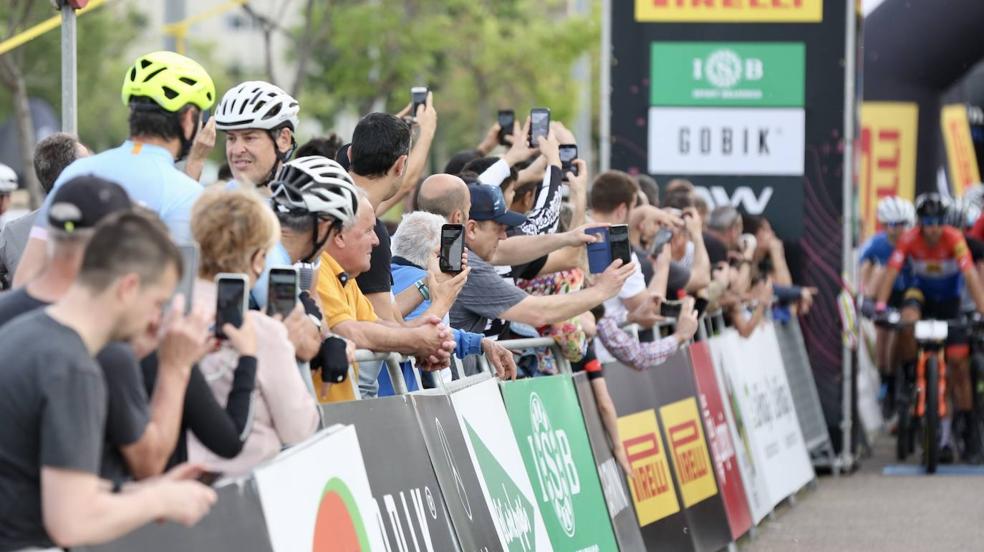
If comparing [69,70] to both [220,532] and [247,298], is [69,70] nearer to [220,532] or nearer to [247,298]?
[247,298]

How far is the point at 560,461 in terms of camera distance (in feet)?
27.0

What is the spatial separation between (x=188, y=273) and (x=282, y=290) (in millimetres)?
636

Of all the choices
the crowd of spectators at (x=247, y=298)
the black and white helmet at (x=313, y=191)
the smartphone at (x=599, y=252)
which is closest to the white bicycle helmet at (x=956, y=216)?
the crowd of spectators at (x=247, y=298)

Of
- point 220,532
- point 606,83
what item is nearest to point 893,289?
point 606,83

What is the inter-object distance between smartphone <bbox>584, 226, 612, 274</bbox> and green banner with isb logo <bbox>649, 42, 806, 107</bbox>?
8020mm

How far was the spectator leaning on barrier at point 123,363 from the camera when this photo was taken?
13.0 feet

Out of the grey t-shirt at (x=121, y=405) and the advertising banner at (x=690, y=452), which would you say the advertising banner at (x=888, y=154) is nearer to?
the advertising banner at (x=690, y=452)

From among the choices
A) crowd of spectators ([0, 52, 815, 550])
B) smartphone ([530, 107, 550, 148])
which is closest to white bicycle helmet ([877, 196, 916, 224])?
crowd of spectators ([0, 52, 815, 550])

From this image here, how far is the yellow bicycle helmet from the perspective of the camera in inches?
221

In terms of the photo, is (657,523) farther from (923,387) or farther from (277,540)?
(923,387)

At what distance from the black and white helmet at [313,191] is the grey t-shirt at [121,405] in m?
1.71

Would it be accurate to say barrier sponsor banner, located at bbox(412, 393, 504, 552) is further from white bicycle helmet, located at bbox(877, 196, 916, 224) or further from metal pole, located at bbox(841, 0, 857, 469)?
white bicycle helmet, located at bbox(877, 196, 916, 224)

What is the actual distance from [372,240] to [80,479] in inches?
105

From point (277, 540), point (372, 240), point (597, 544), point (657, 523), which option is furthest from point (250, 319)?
point (657, 523)
